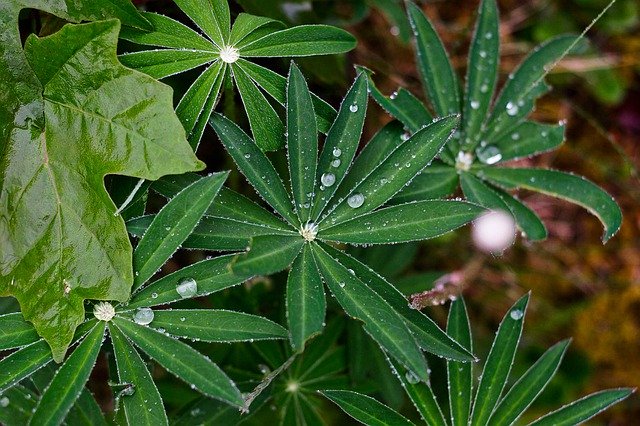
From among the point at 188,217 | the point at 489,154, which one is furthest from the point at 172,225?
the point at 489,154

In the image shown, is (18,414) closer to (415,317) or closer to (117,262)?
(117,262)

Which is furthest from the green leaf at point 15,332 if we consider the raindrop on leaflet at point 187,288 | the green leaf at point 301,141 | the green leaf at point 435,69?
the green leaf at point 435,69

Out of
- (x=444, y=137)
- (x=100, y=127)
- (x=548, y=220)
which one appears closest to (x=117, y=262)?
(x=100, y=127)

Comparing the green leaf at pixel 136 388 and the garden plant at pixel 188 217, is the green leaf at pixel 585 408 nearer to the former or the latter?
the garden plant at pixel 188 217

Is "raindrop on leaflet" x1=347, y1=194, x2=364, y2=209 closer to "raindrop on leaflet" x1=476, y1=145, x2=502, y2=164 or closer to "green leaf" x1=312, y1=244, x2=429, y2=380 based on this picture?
"green leaf" x1=312, y1=244, x2=429, y2=380

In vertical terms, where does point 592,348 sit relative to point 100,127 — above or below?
below

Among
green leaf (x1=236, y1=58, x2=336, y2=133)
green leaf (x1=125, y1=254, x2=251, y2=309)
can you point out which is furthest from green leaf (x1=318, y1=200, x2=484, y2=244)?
green leaf (x1=236, y1=58, x2=336, y2=133)
